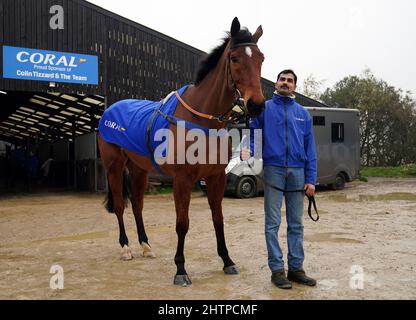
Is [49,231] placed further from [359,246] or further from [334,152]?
[334,152]

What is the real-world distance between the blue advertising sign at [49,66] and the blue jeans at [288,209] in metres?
10.4

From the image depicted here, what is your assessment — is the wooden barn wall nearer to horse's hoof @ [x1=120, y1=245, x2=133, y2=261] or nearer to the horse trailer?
the horse trailer

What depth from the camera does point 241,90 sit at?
354 cm

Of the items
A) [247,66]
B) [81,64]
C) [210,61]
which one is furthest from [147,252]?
[81,64]

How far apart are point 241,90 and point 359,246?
2855 millimetres

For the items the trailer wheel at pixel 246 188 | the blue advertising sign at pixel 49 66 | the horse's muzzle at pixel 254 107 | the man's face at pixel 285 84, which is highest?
the blue advertising sign at pixel 49 66

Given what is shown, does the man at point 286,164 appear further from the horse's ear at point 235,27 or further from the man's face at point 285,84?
the horse's ear at point 235,27

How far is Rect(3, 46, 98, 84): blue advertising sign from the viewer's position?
11.8m

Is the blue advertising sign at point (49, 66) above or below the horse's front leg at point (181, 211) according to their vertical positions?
above

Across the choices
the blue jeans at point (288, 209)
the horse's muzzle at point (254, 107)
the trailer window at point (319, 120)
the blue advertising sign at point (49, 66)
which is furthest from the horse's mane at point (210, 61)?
the trailer window at point (319, 120)

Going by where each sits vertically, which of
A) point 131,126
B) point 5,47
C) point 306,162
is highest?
point 5,47

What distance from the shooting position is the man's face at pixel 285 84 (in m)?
3.79
